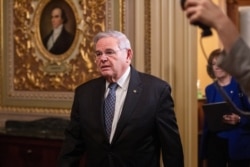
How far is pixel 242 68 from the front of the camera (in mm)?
893

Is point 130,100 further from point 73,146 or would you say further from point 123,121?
point 73,146

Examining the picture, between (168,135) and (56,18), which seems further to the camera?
(56,18)

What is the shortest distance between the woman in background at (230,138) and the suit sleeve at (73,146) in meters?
0.99

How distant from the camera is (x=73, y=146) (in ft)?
8.20

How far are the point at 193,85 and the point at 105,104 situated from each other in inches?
32.5

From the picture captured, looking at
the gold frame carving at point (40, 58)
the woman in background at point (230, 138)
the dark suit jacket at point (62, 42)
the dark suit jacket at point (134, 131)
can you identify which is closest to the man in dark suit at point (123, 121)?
the dark suit jacket at point (134, 131)

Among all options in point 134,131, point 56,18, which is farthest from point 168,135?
point 56,18

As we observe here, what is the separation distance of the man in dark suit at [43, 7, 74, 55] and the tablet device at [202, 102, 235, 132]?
1.19 m

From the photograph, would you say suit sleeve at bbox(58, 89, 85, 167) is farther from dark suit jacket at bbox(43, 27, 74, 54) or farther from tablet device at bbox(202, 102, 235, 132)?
dark suit jacket at bbox(43, 27, 74, 54)

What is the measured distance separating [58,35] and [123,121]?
1478 mm

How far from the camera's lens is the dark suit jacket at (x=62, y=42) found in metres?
3.56

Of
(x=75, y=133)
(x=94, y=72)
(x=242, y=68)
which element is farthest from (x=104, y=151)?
(x=242, y=68)

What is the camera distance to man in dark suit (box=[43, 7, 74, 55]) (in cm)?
357

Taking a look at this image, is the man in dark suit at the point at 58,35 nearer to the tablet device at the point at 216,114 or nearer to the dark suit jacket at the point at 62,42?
the dark suit jacket at the point at 62,42
